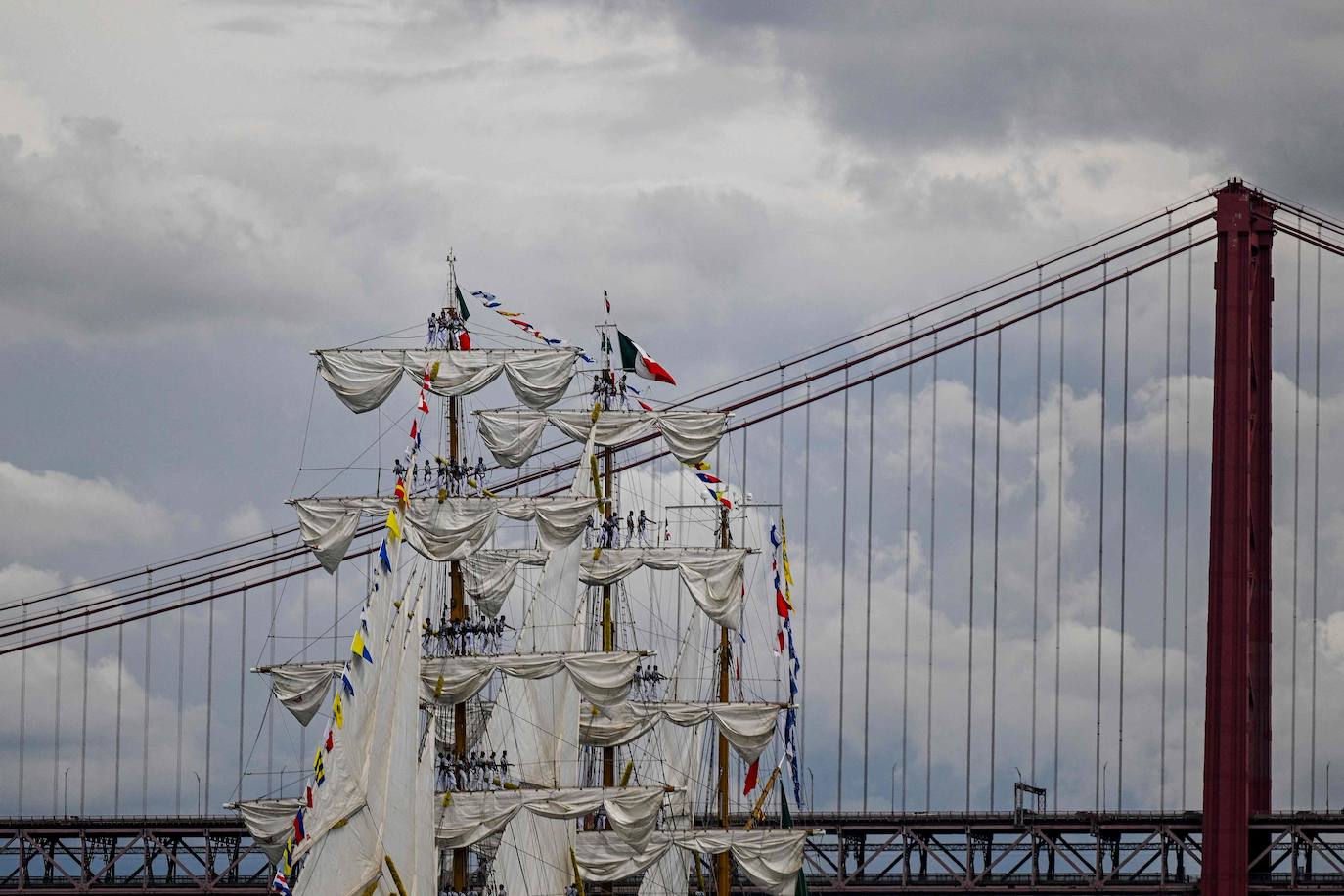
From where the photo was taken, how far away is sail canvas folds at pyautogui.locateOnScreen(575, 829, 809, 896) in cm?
8256

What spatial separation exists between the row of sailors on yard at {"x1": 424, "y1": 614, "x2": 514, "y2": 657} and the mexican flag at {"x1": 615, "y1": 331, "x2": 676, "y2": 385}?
10.2 metres

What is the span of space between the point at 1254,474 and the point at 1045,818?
18785 millimetres

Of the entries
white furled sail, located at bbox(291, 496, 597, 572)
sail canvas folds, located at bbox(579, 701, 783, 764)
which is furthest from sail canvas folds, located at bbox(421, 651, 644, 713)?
sail canvas folds, located at bbox(579, 701, 783, 764)

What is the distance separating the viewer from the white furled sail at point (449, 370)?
81.1 m

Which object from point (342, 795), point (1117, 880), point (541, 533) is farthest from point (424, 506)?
point (1117, 880)

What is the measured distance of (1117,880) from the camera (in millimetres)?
102750

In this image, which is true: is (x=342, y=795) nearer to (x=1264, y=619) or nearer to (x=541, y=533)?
(x=541, y=533)

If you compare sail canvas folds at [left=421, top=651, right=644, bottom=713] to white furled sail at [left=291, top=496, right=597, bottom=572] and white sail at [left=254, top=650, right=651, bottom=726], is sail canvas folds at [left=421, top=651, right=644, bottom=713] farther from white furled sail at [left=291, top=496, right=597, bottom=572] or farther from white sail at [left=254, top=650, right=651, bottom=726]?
white furled sail at [left=291, top=496, right=597, bottom=572]

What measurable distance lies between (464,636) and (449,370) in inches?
325

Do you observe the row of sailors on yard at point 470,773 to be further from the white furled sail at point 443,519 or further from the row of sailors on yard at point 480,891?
the white furled sail at point 443,519

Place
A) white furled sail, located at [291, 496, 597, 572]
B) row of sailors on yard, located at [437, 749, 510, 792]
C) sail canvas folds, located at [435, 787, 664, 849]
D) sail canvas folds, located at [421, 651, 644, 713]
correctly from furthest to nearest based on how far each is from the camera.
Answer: white furled sail, located at [291, 496, 597, 572] → sail canvas folds, located at [421, 651, 644, 713] → row of sailors on yard, located at [437, 749, 510, 792] → sail canvas folds, located at [435, 787, 664, 849]

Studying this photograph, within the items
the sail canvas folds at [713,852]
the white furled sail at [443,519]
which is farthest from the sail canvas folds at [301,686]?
the sail canvas folds at [713,852]

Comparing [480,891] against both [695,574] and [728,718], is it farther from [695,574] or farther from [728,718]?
[695,574]

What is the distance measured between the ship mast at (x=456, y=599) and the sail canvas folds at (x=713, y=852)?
5508 millimetres
